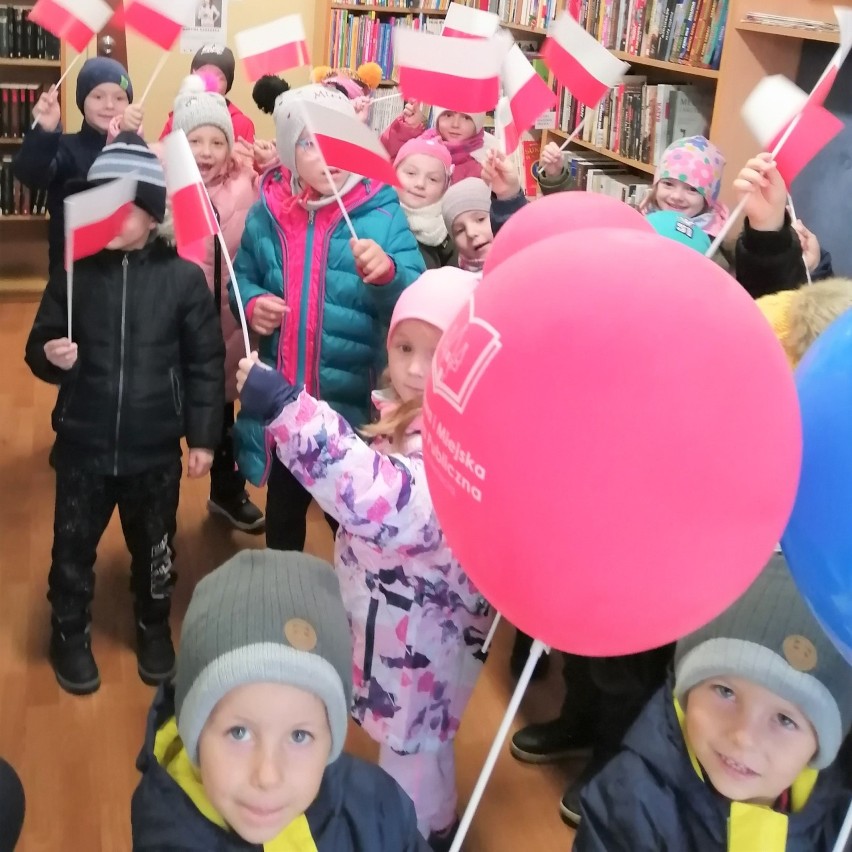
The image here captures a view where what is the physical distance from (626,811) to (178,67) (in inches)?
168

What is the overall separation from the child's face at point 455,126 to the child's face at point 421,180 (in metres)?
0.38

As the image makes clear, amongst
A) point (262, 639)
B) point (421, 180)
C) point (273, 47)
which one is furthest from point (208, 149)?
point (262, 639)

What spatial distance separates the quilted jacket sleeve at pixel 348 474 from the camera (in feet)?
4.06

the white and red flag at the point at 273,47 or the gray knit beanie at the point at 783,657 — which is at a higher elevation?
the white and red flag at the point at 273,47

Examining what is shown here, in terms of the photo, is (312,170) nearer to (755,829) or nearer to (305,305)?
(305,305)

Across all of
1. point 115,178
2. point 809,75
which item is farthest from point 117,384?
point 809,75

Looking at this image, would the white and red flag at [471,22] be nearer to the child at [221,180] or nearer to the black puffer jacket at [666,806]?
the child at [221,180]

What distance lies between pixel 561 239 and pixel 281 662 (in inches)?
20.0

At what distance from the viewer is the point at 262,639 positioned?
3.23 ft

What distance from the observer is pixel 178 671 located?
41.3 inches

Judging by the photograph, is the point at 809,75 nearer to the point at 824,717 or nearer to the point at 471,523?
the point at 824,717

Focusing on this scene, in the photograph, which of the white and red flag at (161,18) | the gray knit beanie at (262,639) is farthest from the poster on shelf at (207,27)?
the gray knit beanie at (262,639)

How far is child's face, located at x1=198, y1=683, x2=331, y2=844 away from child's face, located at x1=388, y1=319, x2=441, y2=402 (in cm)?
62

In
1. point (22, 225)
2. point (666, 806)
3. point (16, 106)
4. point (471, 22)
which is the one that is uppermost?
point (471, 22)
